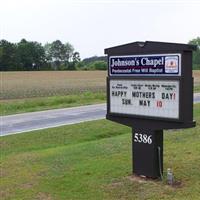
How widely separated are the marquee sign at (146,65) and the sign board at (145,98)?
13 centimetres

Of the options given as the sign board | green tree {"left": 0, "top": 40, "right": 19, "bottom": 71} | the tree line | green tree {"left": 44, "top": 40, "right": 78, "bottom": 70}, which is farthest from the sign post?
green tree {"left": 44, "top": 40, "right": 78, "bottom": 70}

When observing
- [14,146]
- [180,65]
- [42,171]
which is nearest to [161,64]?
[180,65]

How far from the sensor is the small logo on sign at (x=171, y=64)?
6793 mm

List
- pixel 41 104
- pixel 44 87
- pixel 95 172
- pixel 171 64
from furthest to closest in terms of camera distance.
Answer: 1. pixel 44 87
2. pixel 41 104
3. pixel 95 172
4. pixel 171 64

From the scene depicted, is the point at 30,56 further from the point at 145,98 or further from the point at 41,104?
the point at 145,98

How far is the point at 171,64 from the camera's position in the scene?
6.88 m

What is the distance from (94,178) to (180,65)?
2256 mm

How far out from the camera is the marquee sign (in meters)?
6.84

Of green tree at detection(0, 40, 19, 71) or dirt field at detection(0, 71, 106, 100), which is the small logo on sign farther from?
green tree at detection(0, 40, 19, 71)

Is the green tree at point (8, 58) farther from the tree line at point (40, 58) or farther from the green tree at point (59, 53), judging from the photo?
the green tree at point (59, 53)

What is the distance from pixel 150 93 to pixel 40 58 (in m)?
114

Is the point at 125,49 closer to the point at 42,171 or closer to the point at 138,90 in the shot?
the point at 138,90

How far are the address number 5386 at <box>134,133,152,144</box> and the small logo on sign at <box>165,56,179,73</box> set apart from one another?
1.07 m

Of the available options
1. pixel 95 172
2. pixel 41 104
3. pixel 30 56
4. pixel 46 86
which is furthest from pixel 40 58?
pixel 95 172
